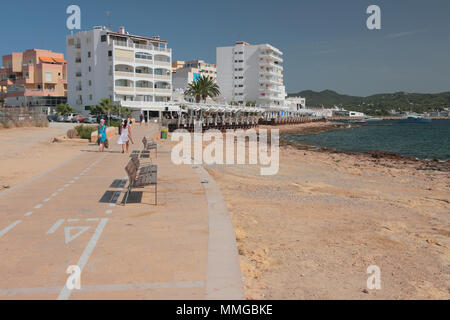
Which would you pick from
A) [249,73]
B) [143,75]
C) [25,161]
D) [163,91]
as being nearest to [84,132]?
[25,161]

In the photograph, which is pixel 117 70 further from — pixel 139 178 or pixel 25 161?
pixel 139 178

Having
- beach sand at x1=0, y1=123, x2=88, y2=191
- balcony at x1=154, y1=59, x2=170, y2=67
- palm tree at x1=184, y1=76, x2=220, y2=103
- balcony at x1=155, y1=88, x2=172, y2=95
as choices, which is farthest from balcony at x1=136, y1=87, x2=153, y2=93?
beach sand at x1=0, y1=123, x2=88, y2=191

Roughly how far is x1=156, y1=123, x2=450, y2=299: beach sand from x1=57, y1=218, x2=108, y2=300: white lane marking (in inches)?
78.8

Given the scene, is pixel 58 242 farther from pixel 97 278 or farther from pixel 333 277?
pixel 333 277

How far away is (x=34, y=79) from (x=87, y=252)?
80.3m

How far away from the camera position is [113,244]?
602 centimetres

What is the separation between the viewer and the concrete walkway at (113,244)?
4.51 m

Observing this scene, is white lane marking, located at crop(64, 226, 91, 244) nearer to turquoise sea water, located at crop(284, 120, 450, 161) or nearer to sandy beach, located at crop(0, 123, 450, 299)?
sandy beach, located at crop(0, 123, 450, 299)

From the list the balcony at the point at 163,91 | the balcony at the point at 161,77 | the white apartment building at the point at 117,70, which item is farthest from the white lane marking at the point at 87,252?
the balcony at the point at 161,77

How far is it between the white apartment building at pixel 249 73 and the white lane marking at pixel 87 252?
91993 millimetres

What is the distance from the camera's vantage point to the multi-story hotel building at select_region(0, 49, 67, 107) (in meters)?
74.6

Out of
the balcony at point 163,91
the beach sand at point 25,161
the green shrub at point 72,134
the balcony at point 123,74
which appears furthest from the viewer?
the balcony at point 163,91

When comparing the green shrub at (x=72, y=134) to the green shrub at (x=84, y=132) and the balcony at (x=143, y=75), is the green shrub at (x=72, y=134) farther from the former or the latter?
the balcony at (x=143, y=75)
